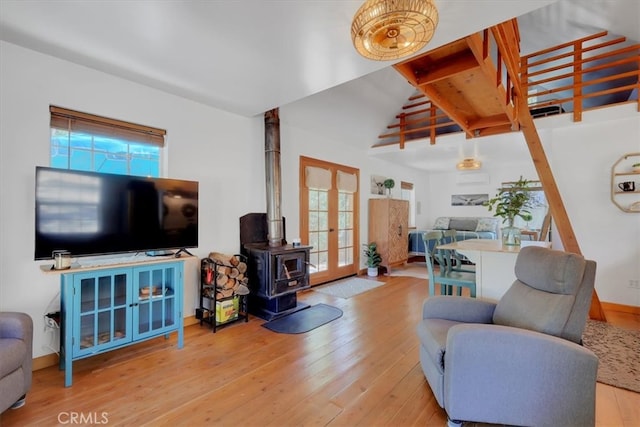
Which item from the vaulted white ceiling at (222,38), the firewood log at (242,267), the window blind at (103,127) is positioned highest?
the vaulted white ceiling at (222,38)

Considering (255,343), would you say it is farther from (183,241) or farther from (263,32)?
(263,32)

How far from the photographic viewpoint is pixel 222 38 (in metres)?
2.00

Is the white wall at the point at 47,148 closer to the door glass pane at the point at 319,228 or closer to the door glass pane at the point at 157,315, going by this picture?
the door glass pane at the point at 157,315

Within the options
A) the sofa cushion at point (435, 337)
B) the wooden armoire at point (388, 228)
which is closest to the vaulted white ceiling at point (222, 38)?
the sofa cushion at point (435, 337)

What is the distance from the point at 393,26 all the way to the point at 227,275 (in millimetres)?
2559

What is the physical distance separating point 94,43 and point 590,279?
3536 mm

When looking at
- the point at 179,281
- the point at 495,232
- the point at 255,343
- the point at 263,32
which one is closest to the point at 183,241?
the point at 179,281

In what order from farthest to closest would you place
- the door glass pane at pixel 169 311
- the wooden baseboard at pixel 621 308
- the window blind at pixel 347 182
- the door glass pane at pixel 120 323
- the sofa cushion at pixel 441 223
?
1. the sofa cushion at pixel 441 223
2. the window blind at pixel 347 182
3. the wooden baseboard at pixel 621 308
4. the door glass pane at pixel 169 311
5. the door glass pane at pixel 120 323

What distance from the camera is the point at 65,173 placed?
6.85 ft

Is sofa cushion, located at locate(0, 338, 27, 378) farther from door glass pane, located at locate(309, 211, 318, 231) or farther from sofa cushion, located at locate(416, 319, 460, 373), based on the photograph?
door glass pane, located at locate(309, 211, 318, 231)

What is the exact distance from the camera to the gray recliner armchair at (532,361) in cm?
136

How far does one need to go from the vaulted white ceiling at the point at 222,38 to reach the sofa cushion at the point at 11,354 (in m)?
1.97

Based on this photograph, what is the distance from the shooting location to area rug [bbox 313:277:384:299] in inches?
167

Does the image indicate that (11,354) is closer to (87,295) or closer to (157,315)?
(87,295)
